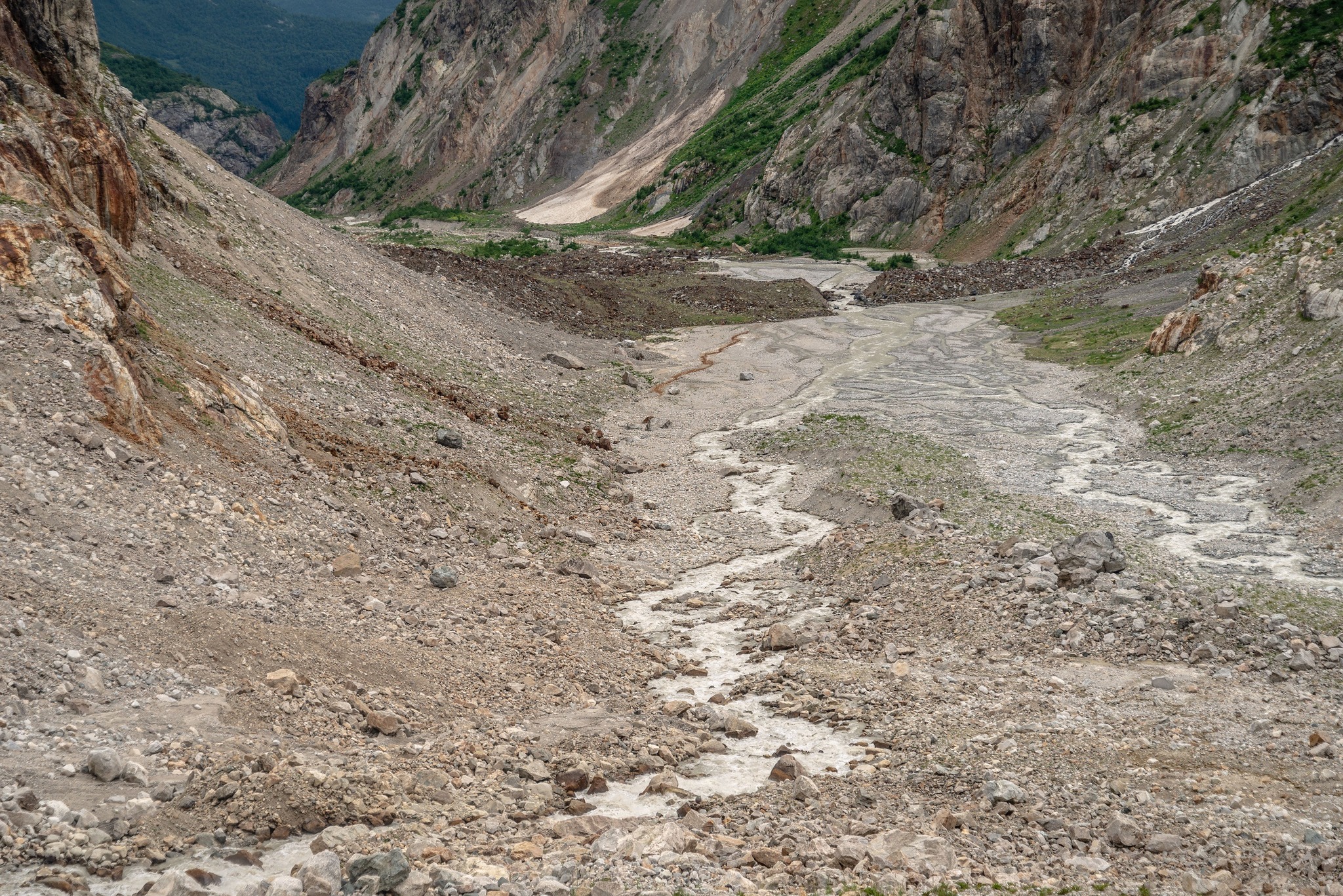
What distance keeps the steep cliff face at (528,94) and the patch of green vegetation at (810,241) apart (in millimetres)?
28295

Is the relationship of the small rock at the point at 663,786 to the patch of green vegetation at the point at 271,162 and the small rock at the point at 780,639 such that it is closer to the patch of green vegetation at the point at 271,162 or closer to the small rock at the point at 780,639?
the small rock at the point at 780,639

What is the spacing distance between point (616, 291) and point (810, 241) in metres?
29.9

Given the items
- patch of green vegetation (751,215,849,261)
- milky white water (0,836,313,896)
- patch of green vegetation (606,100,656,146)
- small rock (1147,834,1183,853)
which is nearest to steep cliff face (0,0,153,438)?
milky white water (0,836,313,896)

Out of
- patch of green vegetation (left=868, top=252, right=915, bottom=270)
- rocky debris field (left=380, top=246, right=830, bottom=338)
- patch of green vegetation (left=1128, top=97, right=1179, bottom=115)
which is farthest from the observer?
patch of green vegetation (left=868, top=252, right=915, bottom=270)

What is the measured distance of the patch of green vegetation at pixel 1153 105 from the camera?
68750mm

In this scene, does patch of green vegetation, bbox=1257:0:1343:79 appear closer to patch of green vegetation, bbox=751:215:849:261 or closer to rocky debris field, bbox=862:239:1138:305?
rocky debris field, bbox=862:239:1138:305

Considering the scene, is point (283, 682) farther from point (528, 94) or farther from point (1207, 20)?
point (528, 94)

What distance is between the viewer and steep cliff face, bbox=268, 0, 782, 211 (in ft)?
408

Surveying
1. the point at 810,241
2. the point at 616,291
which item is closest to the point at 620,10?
the point at 810,241

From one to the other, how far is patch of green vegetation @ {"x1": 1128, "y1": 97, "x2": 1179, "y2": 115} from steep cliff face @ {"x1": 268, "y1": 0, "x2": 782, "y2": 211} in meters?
52.2

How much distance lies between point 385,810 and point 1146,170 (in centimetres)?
6976

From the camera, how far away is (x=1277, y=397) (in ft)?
88.2

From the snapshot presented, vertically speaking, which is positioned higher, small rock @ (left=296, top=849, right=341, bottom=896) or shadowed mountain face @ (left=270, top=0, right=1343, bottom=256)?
shadowed mountain face @ (left=270, top=0, right=1343, bottom=256)

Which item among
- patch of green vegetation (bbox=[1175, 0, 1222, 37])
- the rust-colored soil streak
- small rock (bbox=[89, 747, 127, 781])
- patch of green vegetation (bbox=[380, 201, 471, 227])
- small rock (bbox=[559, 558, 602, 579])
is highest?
patch of green vegetation (bbox=[1175, 0, 1222, 37])
